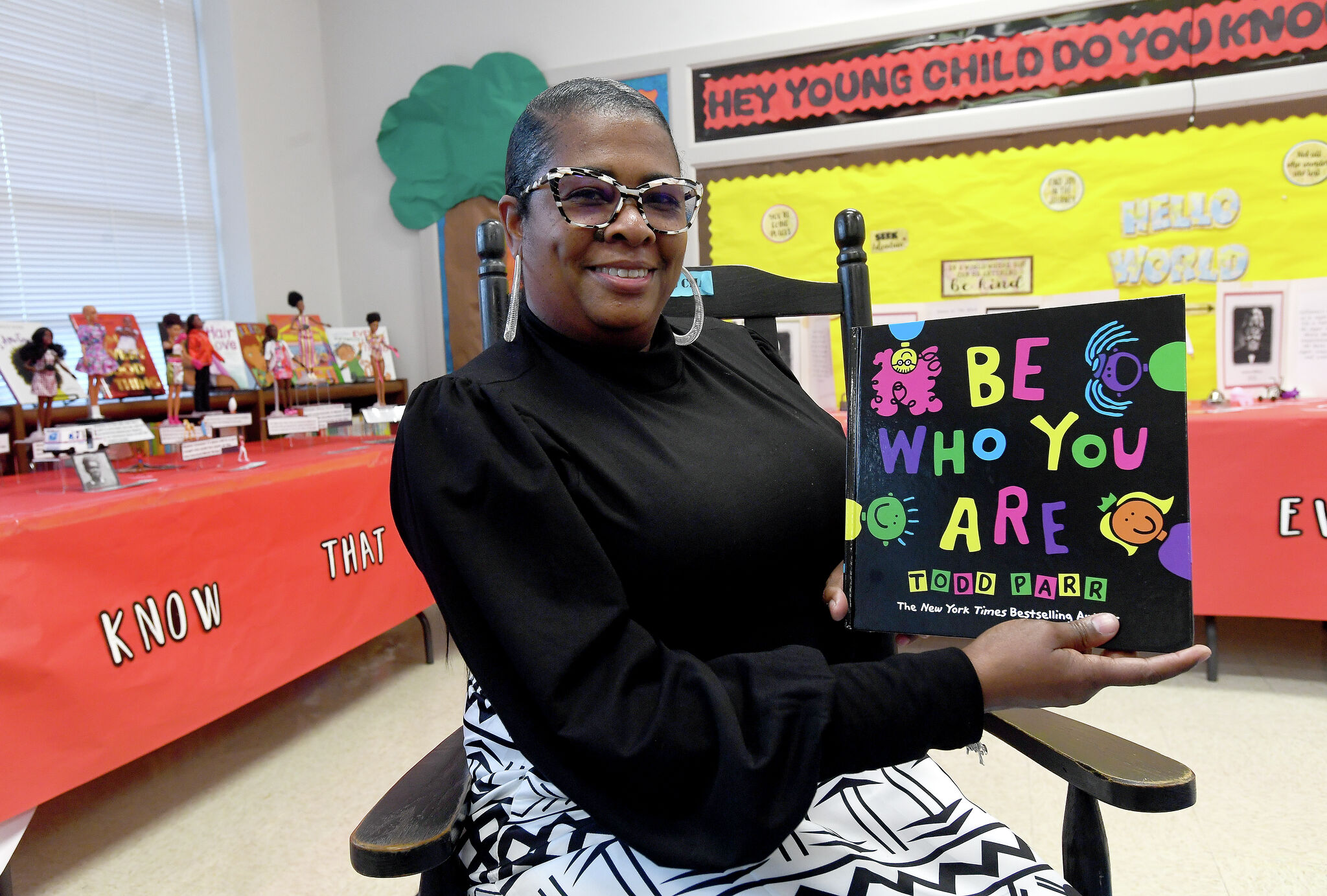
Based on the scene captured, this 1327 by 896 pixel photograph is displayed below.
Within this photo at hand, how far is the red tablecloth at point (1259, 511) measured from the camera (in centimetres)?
194

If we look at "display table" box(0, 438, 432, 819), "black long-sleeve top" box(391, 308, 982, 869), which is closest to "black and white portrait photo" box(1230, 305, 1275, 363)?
"black long-sleeve top" box(391, 308, 982, 869)

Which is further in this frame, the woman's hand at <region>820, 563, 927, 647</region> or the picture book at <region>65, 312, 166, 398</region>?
the picture book at <region>65, 312, 166, 398</region>

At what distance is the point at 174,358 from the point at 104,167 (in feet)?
3.49

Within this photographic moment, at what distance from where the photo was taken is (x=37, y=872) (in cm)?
151

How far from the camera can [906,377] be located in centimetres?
69

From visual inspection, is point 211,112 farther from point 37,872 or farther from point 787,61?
point 37,872

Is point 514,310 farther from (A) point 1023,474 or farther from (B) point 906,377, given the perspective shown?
(A) point 1023,474

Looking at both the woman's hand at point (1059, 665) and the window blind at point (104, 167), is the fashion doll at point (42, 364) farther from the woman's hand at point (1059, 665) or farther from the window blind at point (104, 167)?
the woman's hand at point (1059, 665)

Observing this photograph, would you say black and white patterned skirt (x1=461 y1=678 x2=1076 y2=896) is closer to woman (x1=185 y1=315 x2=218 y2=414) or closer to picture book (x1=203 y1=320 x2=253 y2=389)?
woman (x1=185 y1=315 x2=218 y2=414)

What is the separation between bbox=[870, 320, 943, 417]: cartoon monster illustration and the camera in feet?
2.24

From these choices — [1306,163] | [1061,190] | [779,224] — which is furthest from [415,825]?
[1306,163]

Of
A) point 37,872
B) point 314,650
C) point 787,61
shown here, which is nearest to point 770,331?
point 314,650

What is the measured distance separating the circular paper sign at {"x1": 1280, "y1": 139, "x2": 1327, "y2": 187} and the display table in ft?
8.97

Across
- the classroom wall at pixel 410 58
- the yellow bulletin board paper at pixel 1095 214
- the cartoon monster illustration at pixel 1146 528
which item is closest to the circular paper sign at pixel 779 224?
the yellow bulletin board paper at pixel 1095 214
